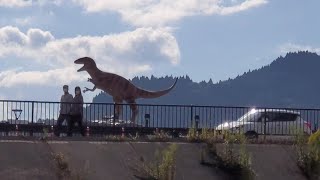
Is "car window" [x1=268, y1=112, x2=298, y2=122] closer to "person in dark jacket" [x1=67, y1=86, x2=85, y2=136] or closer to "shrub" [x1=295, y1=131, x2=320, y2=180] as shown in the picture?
"person in dark jacket" [x1=67, y1=86, x2=85, y2=136]

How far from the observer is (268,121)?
29094mm

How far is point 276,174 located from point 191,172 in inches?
90.7

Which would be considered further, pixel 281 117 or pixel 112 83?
pixel 112 83

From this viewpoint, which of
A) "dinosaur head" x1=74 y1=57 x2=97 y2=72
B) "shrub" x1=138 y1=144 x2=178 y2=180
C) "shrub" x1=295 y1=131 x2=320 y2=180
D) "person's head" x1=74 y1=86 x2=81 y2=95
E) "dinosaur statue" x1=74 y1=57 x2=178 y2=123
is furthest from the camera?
"dinosaur head" x1=74 y1=57 x2=97 y2=72

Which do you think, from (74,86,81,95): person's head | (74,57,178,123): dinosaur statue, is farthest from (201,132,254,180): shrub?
(74,57,178,123): dinosaur statue

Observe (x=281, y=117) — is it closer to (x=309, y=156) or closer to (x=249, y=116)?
(x=249, y=116)

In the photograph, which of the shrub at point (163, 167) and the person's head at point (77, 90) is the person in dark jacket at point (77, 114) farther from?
the shrub at point (163, 167)

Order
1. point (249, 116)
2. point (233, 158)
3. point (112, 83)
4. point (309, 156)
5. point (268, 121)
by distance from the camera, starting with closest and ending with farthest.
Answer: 1. point (233, 158)
2. point (309, 156)
3. point (268, 121)
4. point (249, 116)
5. point (112, 83)

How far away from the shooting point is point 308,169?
2120 cm

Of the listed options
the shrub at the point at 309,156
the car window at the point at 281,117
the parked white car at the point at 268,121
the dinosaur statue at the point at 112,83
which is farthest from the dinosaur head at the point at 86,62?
the shrub at the point at 309,156

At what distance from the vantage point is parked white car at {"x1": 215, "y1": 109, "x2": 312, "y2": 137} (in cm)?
2800

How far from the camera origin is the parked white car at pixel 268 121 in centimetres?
2800

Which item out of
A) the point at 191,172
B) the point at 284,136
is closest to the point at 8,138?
the point at 191,172

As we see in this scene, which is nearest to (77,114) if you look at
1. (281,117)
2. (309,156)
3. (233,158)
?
(233,158)
